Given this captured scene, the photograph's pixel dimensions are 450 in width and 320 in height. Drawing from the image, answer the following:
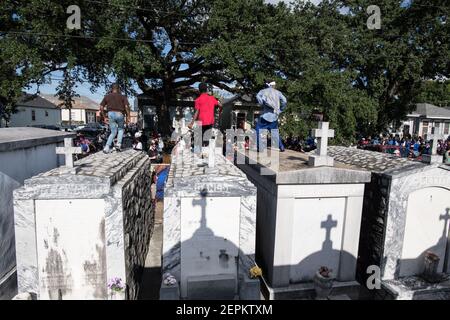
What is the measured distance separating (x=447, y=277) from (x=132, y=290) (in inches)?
230

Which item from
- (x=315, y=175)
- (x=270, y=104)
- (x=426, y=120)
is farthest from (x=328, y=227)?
(x=426, y=120)

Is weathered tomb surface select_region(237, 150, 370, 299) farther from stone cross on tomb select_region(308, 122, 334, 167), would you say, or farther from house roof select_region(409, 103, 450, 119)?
house roof select_region(409, 103, 450, 119)

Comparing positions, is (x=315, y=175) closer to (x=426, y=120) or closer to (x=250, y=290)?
(x=250, y=290)

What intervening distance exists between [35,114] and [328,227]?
5067 cm

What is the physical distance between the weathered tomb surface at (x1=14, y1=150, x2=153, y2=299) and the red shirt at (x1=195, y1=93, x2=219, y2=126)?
3.43 meters

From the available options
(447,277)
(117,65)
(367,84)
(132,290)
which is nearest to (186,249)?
(132,290)

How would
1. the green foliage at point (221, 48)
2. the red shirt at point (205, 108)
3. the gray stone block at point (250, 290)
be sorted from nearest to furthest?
the gray stone block at point (250, 290) → the red shirt at point (205, 108) → the green foliage at point (221, 48)

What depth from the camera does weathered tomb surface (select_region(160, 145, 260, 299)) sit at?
15.2 ft

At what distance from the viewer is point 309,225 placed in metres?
5.52

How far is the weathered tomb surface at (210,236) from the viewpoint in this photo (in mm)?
4641

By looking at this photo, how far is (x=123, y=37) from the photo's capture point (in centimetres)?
1520

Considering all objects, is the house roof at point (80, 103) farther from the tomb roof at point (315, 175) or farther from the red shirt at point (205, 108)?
the tomb roof at point (315, 175)

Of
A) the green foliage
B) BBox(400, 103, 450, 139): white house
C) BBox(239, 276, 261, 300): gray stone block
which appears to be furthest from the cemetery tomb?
BBox(400, 103, 450, 139): white house

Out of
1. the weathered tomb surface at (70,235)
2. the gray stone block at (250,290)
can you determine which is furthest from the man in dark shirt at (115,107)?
the gray stone block at (250,290)
